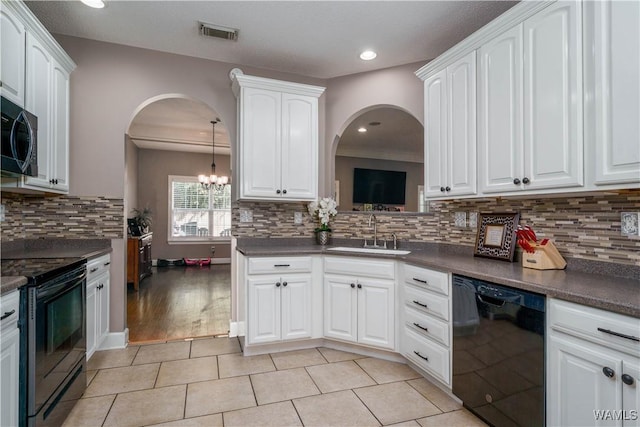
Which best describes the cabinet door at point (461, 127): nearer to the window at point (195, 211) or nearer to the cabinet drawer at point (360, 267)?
the cabinet drawer at point (360, 267)

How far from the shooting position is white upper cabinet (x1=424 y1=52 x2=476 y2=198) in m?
2.29

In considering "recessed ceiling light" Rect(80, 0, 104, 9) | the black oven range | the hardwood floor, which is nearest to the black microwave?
the black oven range

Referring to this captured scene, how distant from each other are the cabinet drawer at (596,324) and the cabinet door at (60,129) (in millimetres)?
3342

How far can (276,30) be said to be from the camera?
273 cm

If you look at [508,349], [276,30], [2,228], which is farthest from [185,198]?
[508,349]

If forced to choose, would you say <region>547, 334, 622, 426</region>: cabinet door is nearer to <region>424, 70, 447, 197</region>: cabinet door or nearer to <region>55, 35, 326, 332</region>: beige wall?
<region>424, 70, 447, 197</region>: cabinet door

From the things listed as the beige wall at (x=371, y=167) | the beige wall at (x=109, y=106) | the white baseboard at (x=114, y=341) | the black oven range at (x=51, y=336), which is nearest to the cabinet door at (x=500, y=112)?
the black oven range at (x=51, y=336)

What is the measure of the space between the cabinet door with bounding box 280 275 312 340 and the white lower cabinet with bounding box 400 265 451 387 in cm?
81

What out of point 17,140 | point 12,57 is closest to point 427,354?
point 17,140

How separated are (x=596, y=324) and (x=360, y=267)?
5.32 ft

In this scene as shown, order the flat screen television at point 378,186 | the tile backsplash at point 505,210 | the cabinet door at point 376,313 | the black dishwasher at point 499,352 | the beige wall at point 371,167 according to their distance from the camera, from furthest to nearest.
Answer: the beige wall at point 371,167, the flat screen television at point 378,186, the cabinet door at point 376,313, the tile backsplash at point 505,210, the black dishwasher at point 499,352

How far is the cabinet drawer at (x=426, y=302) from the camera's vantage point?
2.15 meters

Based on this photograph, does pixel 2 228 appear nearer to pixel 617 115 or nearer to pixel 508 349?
pixel 508 349

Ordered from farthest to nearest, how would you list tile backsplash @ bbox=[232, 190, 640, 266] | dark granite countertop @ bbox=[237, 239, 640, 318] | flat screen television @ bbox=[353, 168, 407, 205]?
flat screen television @ bbox=[353, 168, 407, 205]
tile backsplash @ bbox=[232, 190, 640, 266]
dark granite countertop @ bbox=[237, 239, 640, 318]
